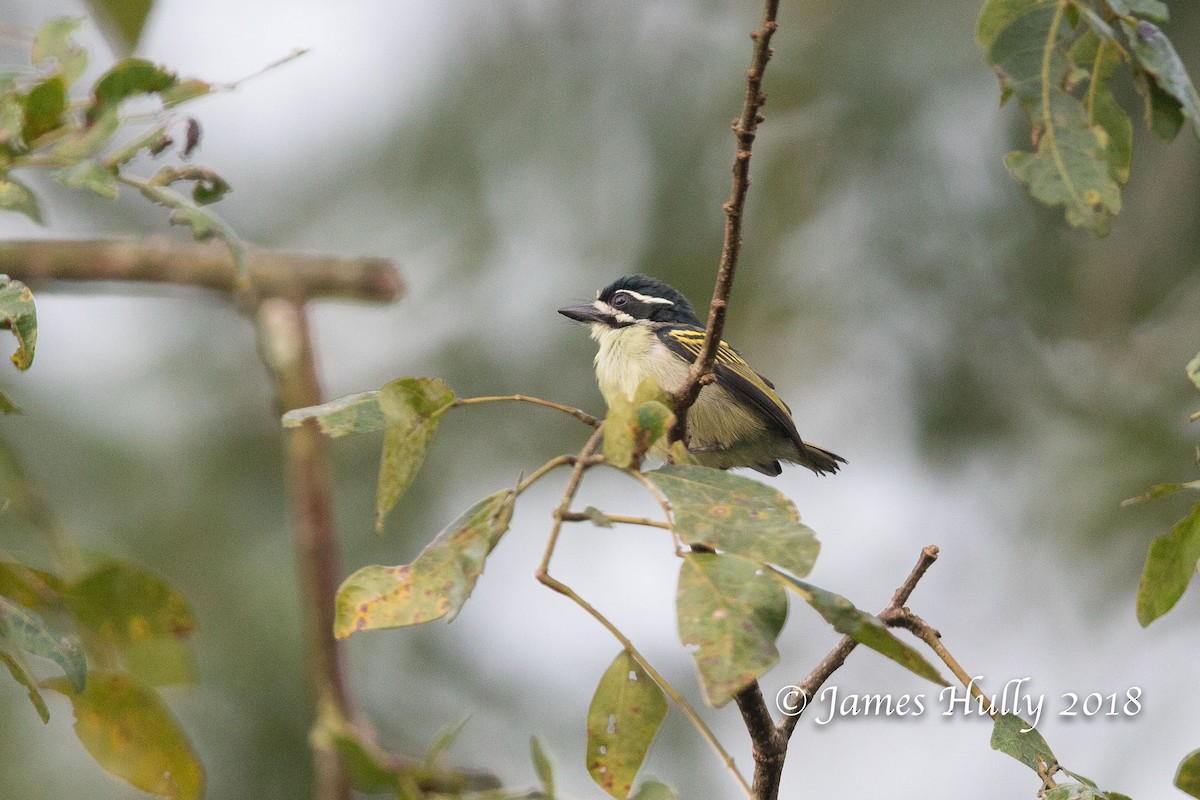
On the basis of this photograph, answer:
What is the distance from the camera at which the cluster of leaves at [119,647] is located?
3.12 meters

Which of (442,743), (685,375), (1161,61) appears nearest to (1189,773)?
(1161,61)

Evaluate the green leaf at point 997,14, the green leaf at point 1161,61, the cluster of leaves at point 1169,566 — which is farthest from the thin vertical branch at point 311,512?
the green leaf at point 1161,61

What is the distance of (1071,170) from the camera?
233 cm

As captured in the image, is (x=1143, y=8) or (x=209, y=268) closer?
(x=1143, y=8)

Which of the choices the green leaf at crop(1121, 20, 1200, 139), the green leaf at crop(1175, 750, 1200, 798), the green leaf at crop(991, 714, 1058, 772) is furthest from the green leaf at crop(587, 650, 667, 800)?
the green leaf at crop(1121, 20, 1200, 139)

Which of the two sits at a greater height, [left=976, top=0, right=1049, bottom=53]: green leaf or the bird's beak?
[left=976, top=0, right=1049, bottom=53]: green leaf

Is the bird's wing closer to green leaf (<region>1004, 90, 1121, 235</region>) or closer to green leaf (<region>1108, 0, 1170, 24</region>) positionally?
green leaf (<region>1004, 90, 1121, 235</region>)

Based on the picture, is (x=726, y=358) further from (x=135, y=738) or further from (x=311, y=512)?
(x=135, y=738)

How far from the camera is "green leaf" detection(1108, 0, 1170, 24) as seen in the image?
2.15 meters

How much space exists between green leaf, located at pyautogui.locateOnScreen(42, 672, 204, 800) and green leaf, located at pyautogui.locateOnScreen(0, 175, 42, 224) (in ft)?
4.04

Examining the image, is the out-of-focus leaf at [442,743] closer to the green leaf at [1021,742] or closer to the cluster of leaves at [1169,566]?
the green leaf at [1021,742]

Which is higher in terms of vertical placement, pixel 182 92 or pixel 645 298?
pixel 182 92

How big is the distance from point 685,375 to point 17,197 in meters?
3.30

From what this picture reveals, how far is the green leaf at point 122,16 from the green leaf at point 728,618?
2.20m
